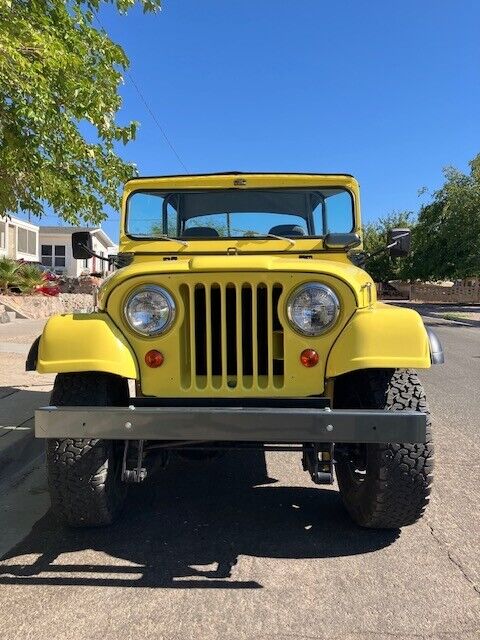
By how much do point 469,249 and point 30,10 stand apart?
2645 centimetres

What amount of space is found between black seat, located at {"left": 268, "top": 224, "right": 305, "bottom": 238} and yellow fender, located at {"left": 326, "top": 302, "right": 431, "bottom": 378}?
1494 millimetres

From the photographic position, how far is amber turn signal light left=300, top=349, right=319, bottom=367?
2.87m

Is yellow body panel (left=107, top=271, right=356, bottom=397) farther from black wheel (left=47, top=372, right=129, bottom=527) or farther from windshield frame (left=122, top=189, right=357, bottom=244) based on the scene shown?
windshield frame (left=122, top=189, right=357, bottom=244)

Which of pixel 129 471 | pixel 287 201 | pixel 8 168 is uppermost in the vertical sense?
pixel 8 168

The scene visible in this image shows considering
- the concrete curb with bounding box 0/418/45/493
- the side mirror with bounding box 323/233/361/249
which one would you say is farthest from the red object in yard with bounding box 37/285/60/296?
the side mirror with bounding box 323/233/361/249

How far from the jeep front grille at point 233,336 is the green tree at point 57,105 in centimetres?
260

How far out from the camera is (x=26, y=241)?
3547 cm

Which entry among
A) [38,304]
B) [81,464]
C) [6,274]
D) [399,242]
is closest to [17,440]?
[81,464]

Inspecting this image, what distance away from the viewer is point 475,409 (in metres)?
6.63

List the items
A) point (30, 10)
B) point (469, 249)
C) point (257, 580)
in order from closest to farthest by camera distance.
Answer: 1. point (257, 580)
2. point (30, 10)
3. point (469, 249)

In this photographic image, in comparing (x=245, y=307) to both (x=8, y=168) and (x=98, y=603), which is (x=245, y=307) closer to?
(x=98, y=603)

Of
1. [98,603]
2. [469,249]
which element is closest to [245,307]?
[98,603]

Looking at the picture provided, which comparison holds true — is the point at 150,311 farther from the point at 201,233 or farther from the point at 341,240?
the point at 341,240

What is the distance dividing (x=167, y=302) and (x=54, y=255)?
1727 inches
